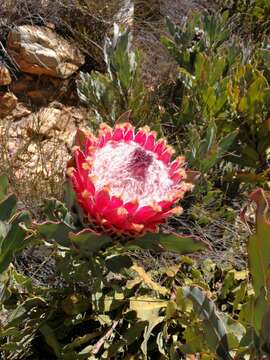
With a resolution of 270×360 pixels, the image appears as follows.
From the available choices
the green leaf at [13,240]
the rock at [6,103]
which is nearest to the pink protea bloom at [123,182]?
the green leaf at [13,240]

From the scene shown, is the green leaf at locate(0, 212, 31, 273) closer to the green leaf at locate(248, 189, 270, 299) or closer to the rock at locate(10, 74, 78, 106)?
the green leaf at locate(248, 189, 270, 299)

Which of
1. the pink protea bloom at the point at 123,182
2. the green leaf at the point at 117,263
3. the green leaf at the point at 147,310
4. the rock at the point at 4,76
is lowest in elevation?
the rock at the point at 4,76

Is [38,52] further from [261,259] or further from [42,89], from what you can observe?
[261,259]

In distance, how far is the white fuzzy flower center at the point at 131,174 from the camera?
1.25m

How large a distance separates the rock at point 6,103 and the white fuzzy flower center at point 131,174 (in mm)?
2419

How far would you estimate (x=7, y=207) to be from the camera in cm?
129

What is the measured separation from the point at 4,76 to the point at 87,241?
8.82 ft

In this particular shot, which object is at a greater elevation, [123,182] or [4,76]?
[123,182]

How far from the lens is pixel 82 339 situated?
1.58 m

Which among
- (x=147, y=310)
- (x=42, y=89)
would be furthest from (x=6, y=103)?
(x=147, y=310)

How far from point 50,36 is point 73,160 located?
112 inches

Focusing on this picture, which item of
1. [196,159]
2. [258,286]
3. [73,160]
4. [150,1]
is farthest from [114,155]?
[150,1]

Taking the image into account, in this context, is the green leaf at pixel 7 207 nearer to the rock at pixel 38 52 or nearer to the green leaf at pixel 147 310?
the green leaf at pixel 147 310

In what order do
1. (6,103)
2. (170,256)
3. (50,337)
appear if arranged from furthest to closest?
(6,103) < (170,256) < (50,337)
